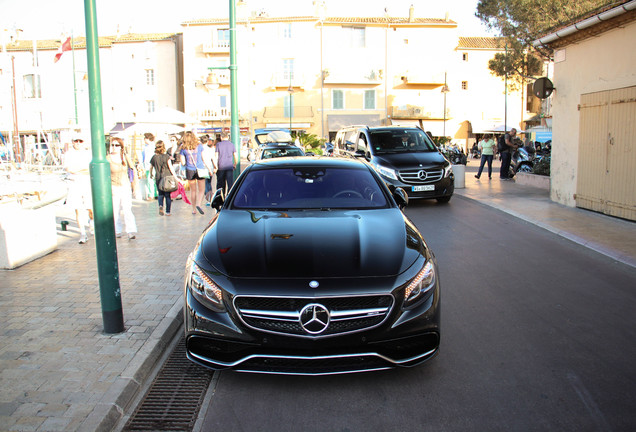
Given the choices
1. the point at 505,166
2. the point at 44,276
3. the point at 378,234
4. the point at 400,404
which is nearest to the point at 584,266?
the point at 378,234

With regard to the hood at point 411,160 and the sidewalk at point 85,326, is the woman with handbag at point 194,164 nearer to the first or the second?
the sidewalk at point 85,326

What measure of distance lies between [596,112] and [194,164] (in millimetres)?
8861

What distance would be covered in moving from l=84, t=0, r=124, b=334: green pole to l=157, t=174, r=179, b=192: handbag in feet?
24.0

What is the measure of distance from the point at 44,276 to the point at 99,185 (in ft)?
9.64

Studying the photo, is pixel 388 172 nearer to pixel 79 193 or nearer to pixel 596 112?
pixel 596 112

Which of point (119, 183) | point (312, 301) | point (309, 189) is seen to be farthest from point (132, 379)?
point (119, 183)

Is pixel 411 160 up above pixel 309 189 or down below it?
above

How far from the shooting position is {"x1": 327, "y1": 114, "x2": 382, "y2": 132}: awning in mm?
51188

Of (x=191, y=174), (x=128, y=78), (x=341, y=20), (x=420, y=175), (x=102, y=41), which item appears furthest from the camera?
(x=102, y=41)

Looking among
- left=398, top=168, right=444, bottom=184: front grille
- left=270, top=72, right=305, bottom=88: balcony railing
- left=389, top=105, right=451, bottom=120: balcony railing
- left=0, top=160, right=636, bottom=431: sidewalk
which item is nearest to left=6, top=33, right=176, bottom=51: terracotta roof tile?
left=270, top=72, right=305, bottom=88: balcony railing

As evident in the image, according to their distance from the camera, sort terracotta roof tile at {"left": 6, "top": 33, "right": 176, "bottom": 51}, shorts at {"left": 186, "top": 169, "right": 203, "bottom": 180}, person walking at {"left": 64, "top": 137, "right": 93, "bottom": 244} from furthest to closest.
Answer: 1. terracotta roof tile at {"left": 6, "top": 33, "right": 176, "bottom": 51}
2. shorts at {"left": 186, "top": 169, "right": 203, "bottom": 180}
3. person walking at {"left": 64, "top": 137, "right": 93, "bottom": 244}

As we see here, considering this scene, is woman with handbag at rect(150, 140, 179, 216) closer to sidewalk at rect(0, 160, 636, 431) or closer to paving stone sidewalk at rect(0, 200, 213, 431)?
sidewalk at rect(0, 160, 636, 431)

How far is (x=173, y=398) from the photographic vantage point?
3.75m

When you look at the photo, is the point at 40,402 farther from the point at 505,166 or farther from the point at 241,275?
the point at 505,166
